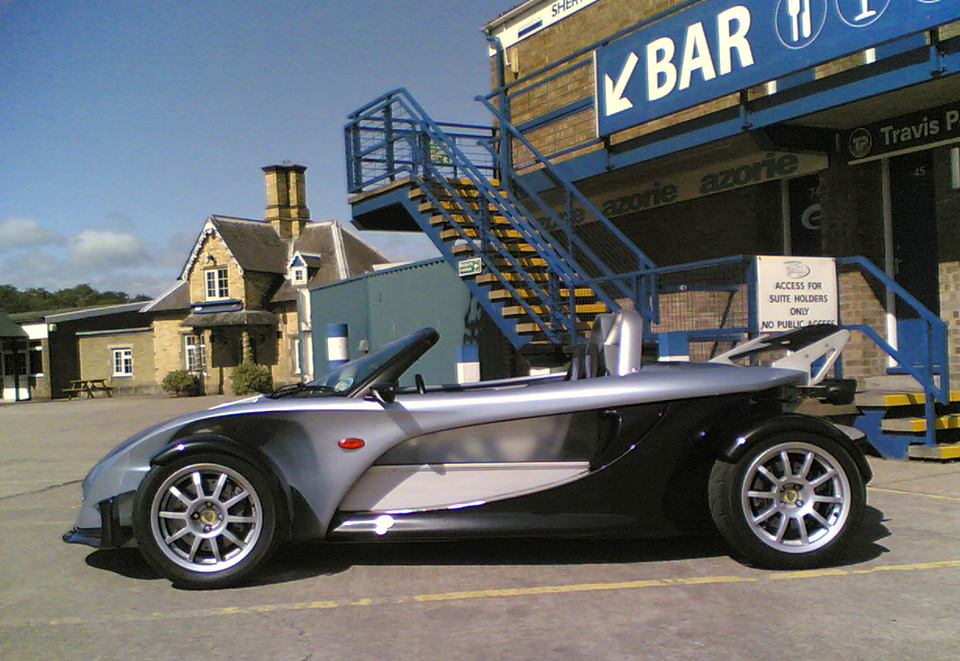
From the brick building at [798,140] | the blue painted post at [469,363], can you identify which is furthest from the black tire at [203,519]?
the brick building at [798,140]

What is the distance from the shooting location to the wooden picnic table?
4072 cm

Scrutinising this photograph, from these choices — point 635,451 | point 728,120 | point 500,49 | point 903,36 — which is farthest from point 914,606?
point 500,49

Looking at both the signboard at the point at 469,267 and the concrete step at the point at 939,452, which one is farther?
the signboard at the point at 469,267

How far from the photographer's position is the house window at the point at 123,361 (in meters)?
43.1

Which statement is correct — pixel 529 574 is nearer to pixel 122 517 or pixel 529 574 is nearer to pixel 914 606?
pixel 914 606

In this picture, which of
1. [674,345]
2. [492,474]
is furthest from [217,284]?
[492,474]

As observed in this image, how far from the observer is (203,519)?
13.5 ft

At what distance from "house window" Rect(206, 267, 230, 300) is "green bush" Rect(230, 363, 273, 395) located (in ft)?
15.6

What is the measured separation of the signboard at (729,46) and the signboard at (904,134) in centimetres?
144

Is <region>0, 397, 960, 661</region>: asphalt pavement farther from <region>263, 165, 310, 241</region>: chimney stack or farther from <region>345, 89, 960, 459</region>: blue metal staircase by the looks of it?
<region>263, 165, 310, 241</region>: chimney stack

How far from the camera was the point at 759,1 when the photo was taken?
8.72m

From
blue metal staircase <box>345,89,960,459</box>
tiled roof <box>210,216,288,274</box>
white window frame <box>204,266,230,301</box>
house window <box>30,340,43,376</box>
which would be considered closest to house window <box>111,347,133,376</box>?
house window <box>30,340,43,376</box>

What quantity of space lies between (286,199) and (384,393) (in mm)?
38901

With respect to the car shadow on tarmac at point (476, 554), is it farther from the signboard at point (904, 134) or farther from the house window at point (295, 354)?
the house window at point (295, 354)
